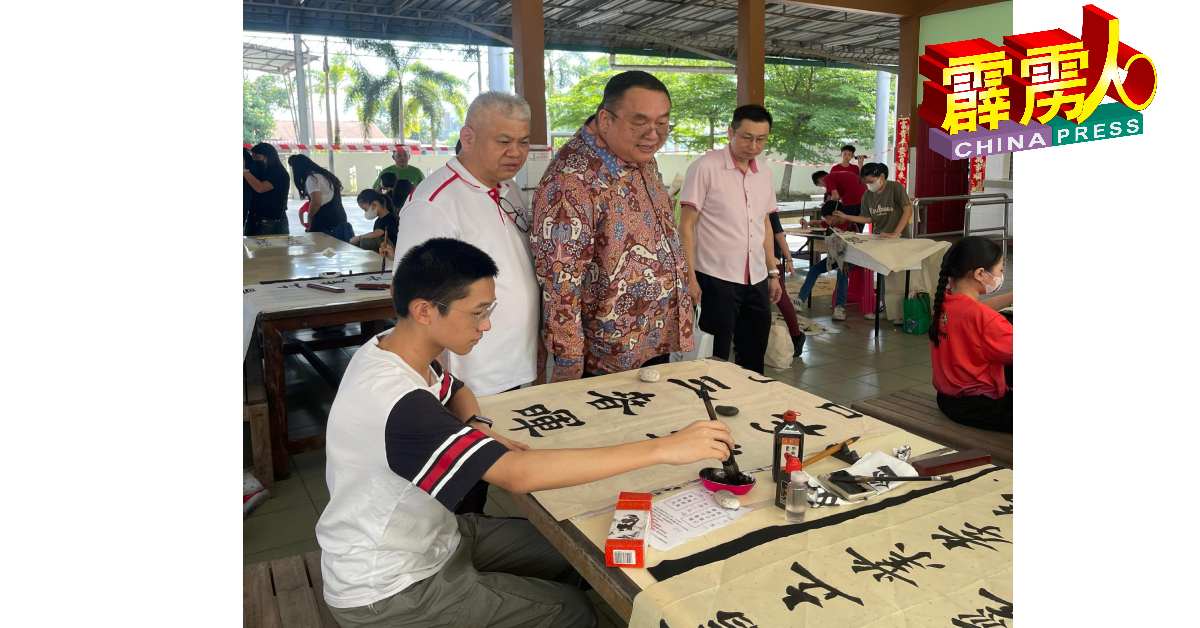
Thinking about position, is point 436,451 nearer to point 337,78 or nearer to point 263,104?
point 337,78

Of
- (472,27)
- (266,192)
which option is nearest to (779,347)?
(266,192)

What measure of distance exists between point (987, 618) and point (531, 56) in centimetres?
539

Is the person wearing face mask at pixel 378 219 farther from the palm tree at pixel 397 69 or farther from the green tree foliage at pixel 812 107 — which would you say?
the green tree foliage at pixel 812 107

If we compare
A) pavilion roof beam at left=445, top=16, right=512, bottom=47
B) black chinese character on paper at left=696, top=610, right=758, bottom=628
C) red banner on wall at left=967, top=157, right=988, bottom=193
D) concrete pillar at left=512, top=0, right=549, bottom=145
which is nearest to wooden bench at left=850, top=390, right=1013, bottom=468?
black chinese character on paper at left=696, top=610, right=758, bottom=628

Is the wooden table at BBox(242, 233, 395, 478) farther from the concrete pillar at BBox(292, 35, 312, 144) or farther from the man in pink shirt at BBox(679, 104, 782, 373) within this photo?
the concrete pillar at BBox(292, 35, 312, 144)

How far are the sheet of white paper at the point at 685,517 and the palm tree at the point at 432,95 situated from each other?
1596cm

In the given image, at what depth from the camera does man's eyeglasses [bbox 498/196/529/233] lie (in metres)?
2.40

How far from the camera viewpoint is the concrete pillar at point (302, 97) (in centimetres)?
1429

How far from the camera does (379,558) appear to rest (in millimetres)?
1562

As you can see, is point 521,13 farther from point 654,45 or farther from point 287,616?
point 654,45

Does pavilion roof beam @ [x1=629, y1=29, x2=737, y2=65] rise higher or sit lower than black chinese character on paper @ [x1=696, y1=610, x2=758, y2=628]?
higher

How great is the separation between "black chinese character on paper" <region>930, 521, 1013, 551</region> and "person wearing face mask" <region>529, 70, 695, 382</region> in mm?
1209

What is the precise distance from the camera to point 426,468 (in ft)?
4.66

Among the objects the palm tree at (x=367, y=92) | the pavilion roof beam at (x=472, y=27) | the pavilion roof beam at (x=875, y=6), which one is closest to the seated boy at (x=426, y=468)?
the pavilion roof beam at (x=875, y=6)
